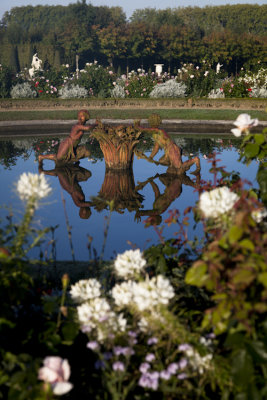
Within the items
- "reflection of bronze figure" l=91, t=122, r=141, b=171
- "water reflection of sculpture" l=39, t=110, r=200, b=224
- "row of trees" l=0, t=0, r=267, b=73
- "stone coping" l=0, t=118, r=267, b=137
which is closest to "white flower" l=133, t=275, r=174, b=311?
"water reflection of sculpture" l=39, t=110, r=200, b=224

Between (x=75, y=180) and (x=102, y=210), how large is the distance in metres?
2.45

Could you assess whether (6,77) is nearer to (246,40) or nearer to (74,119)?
(74,119)

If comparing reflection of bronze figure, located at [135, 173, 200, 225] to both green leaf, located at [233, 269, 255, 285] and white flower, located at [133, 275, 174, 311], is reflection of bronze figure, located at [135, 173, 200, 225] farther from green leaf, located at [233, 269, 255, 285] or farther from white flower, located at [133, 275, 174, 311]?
green leaf, located at [233, 269, 255, 285]

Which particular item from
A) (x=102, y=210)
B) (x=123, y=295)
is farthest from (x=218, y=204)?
(x=102, y=210)

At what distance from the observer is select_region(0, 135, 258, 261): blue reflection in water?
5.72 metres

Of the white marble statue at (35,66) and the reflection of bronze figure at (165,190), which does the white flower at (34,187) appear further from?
the white marble statue at (35,66)

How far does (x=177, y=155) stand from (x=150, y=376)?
7.59 metres

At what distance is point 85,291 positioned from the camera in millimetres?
2441

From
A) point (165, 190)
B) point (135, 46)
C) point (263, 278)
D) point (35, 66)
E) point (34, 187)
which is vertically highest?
point (135, 46)

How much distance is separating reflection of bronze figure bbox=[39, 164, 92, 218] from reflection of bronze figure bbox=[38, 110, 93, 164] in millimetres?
231

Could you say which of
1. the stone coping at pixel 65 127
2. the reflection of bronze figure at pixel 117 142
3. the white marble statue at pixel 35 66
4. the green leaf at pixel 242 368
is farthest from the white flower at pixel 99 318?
the white marble statue at pixel 35 66

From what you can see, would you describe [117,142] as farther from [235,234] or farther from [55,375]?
[55,375]

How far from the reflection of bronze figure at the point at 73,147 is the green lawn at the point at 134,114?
27.5 feet

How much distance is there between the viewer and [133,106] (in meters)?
22.0
